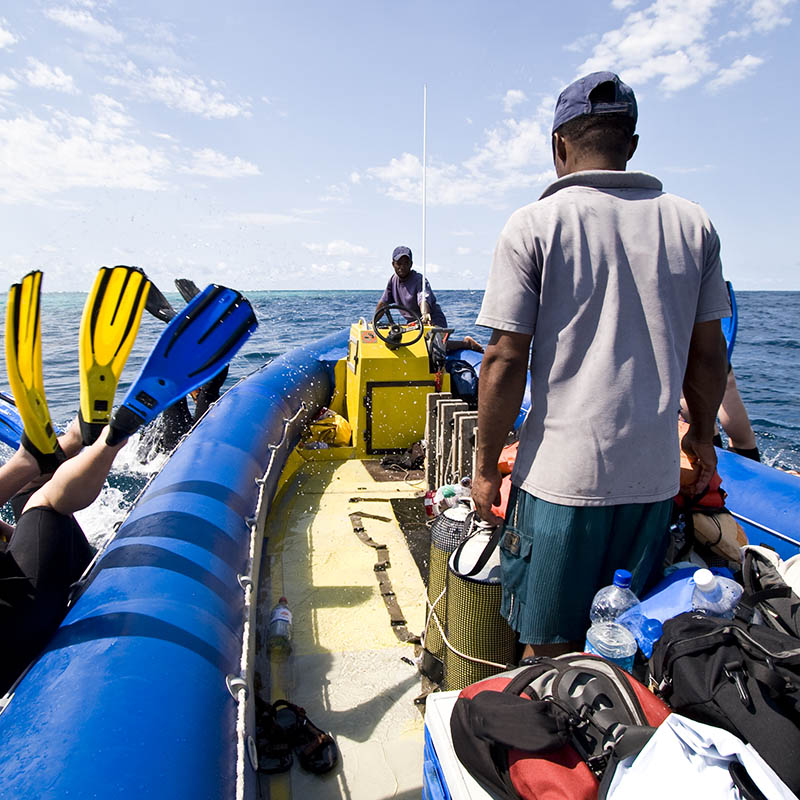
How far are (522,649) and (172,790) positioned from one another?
129 cm

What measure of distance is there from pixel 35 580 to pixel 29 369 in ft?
3.05

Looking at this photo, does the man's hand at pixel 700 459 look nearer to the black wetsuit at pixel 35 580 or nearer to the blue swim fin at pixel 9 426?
the black wetsuit at pixel 35 580

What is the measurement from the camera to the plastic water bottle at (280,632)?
2.58 metres

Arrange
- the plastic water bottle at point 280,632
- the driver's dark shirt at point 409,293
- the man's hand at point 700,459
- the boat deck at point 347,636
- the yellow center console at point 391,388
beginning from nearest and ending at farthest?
the man's hand at point 700,459
the boat deck at point 347,636
the plastic water bottle at point 280,632
the yellow center console at point 391,388
the driver's dark shirt at point 409,293

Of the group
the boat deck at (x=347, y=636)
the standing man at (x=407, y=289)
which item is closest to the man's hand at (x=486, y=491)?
the boat deck at (x=347, y=636)

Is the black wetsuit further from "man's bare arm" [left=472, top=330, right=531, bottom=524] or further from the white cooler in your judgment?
"man's bare arm" [left=472, top=330, right=531, bottom=524]

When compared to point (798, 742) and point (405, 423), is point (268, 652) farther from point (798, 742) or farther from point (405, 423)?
point (405, 423)

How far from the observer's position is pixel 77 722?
51.2 inches

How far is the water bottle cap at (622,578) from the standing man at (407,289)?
175 inches

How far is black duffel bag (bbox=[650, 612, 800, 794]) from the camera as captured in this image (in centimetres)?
106

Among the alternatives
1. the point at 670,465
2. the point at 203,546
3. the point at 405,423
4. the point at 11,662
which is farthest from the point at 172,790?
the point at 405,423

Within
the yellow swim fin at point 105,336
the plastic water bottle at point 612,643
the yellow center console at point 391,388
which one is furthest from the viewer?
the yellow center console at point 391,388

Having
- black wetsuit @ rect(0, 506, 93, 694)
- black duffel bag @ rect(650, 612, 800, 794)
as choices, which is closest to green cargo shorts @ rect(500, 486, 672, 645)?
black duffel bag @ rect(650, 612, 800, 794)

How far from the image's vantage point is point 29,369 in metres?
2.32
